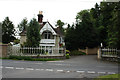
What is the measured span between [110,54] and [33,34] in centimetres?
1061

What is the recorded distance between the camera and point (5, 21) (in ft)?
216

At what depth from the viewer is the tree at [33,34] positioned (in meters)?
21.1

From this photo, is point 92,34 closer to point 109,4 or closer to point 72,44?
point 72,44

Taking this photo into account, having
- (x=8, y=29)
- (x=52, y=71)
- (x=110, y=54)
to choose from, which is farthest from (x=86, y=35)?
(x=8, y=29)

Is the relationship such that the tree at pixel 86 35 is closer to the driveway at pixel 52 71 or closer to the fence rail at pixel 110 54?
the fence rail at pixel 110 54

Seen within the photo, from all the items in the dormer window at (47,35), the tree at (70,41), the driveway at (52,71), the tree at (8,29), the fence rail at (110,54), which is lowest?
the driveway at (52,71)

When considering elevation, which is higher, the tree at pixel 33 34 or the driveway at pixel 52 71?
the tree at pixel 33 34

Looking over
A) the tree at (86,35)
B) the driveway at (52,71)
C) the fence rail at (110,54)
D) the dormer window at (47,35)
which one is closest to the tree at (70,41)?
the tree at (86,35)

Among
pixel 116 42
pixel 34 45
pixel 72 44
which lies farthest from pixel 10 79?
pixel 72 44

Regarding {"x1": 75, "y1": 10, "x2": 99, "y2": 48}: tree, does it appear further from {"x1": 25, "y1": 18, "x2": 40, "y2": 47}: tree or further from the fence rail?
{"x1": 25, "y1": 18, "x2": 40, "y2": 47}: tree

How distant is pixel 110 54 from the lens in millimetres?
20750

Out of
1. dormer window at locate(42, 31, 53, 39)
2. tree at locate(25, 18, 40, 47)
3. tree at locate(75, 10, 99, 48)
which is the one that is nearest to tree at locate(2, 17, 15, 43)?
dormer window at locate(42, 31, 53, 39)

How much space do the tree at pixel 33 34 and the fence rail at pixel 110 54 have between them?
928 centimetres

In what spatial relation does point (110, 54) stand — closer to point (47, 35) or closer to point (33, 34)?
point (33, 34)
